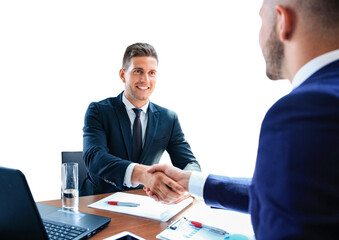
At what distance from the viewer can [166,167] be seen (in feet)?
4.89

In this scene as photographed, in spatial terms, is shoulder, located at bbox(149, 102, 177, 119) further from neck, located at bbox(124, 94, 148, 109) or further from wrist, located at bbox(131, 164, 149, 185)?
wrist, located at bbox(131, 164, 149, 185)

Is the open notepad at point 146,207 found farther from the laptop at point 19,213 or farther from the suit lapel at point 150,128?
the suit lapel at point 150,128

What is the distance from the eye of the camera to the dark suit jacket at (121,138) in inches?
76.4

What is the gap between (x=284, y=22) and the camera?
0.75 m

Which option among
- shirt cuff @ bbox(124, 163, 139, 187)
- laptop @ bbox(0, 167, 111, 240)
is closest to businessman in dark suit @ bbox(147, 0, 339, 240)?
laptop @ bbox(0, 167, 111, 240)

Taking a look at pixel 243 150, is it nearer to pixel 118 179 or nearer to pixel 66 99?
pixel 118 179

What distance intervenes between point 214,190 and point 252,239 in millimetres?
240

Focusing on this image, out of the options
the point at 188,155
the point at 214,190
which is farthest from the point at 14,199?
the point at 188,155

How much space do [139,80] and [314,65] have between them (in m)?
1.61

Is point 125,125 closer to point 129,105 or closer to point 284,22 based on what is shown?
point 129,105

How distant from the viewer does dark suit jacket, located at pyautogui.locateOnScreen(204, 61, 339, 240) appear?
50 centimetres

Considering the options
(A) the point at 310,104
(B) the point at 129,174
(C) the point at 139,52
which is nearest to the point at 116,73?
(C) the point at 139,52

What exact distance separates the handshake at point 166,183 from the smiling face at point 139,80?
828mm

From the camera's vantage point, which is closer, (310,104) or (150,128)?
(310,104)
